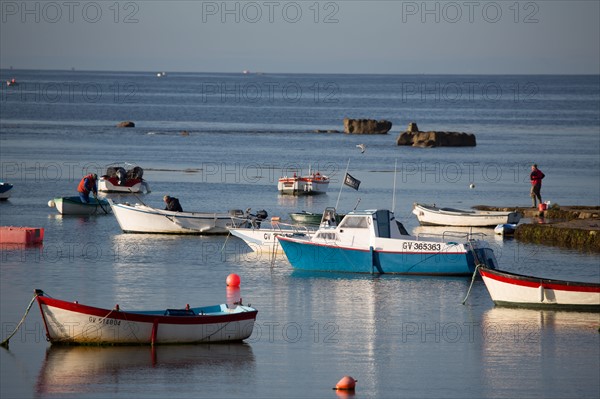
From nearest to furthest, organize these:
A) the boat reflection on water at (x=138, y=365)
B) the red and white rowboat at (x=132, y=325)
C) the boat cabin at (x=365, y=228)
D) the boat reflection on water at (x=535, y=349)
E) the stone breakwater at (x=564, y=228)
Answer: the boat reflection on water at (x=138, y=365) < the boat reflection on water at (x=535, y=349) < the red and white rowboat at (x=132, y=325) < the boat cabin at (x=365, y=228) < the stone breakwater at (x=564, y=228)

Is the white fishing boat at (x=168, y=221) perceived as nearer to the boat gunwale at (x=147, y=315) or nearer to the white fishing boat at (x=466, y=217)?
the white fishing boat at (x=466, y=217)

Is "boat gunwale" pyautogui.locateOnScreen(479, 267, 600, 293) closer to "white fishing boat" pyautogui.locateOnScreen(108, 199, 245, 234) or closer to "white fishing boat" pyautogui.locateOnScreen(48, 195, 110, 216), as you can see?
"white fishing boat" pyautogui.locateOnScreen(108, 199, 245, 234)

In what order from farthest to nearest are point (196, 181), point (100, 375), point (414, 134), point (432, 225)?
1. point (414, 134)
2. point (196, 181)
3. point (432, 225)
4. point (100, 375)

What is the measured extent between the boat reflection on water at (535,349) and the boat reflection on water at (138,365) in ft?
16.5

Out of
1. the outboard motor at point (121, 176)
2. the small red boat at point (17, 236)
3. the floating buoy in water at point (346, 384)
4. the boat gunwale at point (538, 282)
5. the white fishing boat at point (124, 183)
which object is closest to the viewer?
the floating buoy in water at point (346, 384)

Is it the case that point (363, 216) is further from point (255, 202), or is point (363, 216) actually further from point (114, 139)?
point (114, 139)

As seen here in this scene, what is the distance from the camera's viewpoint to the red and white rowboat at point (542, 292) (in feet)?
91.6

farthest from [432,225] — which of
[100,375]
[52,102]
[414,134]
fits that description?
[52,102]

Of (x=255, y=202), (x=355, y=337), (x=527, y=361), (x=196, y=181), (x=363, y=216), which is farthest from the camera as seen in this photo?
(x=196, y=181)

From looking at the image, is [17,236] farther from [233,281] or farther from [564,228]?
[564,228]

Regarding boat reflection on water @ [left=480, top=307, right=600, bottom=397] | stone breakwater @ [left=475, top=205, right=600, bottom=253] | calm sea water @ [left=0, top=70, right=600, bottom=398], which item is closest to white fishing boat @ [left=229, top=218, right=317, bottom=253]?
calm sea water @ [left=0, top=70, right=600, bottom=398]

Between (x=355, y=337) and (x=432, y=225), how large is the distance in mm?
18165

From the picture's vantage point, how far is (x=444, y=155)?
8306 cm

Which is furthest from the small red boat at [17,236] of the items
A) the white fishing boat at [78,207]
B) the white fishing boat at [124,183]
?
the white fishing boat at [124,183]
